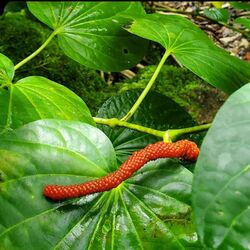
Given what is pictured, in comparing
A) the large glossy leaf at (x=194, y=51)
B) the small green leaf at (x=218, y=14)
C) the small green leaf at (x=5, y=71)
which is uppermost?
the large glossy leaf at (x=194, y=51)

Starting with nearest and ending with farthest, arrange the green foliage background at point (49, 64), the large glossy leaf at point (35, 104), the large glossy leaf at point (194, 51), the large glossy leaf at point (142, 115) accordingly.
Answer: the large glossy leaf at point (35, 104), the large glossy leaf at point (194, 51), the large glossy leaf at point (142, 115), the green foliage background at point (49, 64)

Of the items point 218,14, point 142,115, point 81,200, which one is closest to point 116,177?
point 81,200

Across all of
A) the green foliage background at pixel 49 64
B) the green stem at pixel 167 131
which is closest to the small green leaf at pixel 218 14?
the green foliage background at pixel 49 64

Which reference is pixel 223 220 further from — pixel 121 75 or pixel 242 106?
pixel 121 75

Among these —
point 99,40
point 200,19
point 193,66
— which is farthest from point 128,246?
point 200,19

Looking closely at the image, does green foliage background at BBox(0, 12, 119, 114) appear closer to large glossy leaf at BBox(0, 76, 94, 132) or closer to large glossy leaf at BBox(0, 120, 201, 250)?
large glossy leaf at BBox(0, 76, 94, 132)

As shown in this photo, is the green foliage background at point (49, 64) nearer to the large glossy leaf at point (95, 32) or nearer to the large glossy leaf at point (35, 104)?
the large glossy leaf at point (95, 32)

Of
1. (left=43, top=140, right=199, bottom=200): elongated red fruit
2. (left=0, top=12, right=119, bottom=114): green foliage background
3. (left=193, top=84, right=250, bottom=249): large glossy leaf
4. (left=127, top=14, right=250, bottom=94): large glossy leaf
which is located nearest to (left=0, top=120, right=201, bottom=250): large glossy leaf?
(left=43, top=140, right=199, bottom=200): elongated red fruit
